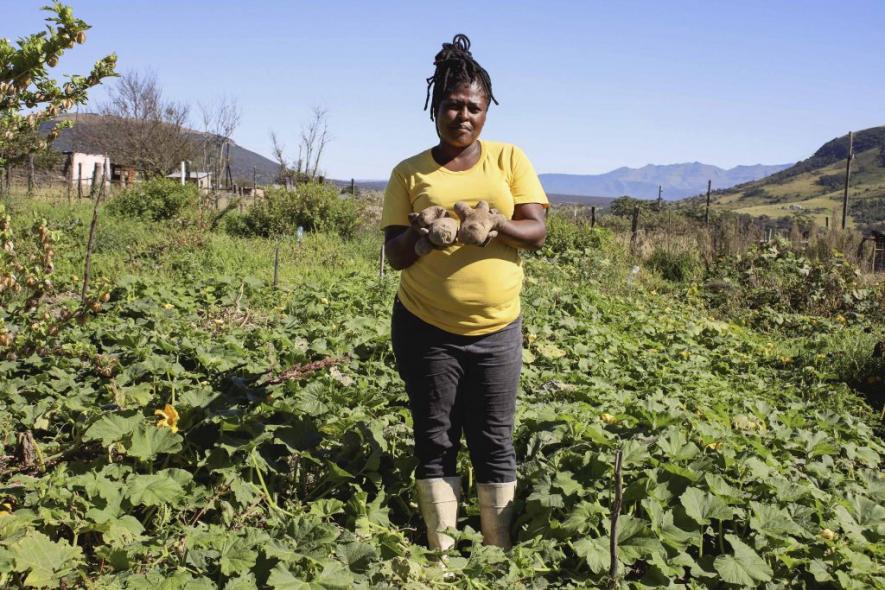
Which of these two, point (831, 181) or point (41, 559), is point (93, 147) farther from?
point (831, 181)

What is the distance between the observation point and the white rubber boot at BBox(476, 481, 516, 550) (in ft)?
8.51

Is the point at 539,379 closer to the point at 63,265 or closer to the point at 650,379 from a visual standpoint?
the point at 650,379

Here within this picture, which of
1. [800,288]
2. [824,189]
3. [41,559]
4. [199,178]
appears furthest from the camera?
[824,189]

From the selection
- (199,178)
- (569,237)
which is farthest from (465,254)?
(199,178)

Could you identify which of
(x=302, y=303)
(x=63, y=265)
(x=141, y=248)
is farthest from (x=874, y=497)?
(x=141, y=248)

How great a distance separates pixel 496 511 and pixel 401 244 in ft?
3.41

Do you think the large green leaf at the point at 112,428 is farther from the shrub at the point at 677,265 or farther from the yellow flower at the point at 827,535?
the shrub at the point at 677,265

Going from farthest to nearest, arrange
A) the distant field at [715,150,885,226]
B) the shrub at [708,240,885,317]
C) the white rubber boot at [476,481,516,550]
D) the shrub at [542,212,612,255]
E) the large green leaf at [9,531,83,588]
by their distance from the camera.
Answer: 1. the distant field at [715,150,885,226]
2. the shrub at [542,212,612,255]
3. the shrub at [708,240,885,317]
4. the white rubber boot at [476,481,516,550]
5. the large green leaf at [9,531,83,588]

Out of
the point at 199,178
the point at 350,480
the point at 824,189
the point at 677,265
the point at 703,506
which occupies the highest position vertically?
the point at 824,189

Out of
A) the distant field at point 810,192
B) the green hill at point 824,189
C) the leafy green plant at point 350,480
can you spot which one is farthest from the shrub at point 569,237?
the distant field at point 810,192

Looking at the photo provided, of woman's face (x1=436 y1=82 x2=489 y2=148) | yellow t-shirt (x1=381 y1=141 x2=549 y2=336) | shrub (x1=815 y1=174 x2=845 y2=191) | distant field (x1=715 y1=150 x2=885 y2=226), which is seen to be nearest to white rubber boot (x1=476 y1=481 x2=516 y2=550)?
yellow t-shirt (x1=381 y1=141 x2=549 y2=336)

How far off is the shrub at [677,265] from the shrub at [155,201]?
351 inches

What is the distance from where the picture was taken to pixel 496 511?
259cm

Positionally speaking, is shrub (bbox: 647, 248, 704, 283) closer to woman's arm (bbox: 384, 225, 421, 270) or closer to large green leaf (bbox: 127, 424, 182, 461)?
woman's arm (bbox: 384, 225, 421, 270)
